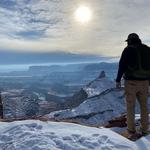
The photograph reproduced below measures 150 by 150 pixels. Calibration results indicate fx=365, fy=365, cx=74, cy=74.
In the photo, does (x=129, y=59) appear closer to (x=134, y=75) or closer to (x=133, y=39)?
(x=134, y=75)

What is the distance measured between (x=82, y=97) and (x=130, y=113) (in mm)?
171604

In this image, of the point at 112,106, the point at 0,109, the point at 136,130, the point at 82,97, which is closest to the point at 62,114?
the point at 112,106

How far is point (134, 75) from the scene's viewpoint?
43.0 ft

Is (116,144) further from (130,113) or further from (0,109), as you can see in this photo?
(0,109)

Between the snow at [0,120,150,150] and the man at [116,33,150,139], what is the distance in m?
1.03

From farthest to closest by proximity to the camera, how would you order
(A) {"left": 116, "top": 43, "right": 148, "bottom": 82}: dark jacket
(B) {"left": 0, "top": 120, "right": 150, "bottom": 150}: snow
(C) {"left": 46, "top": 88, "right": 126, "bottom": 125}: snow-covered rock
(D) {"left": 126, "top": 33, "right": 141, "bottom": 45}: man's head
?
1. (C) {"left": 46, "top": 88, "right": 126, "bottom": 125}: snow-covered rock
2. (D) {"left": 126, "top": 33, "right": 141, "bottom": 45}: man's head
3. (A) {"left": 116, "top": 43, "right": 148, "bottom": 82}: dark jacket
4. (B) {"left": 0, "top": 120, "right": 150, "bottom": 150}: snow

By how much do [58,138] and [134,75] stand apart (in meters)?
3.74

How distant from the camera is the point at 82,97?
606ft

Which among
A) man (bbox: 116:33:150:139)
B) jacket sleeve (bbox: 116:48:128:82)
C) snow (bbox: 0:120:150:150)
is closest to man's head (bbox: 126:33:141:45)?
man (bbox: 116:33:150:139)

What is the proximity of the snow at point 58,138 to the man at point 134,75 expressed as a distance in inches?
40.4

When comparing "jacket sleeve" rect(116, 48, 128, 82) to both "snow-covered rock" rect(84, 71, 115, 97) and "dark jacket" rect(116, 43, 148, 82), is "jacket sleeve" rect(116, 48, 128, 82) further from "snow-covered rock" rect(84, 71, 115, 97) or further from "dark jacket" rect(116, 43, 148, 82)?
"snow-covered rock" rect(84, 71, 115, 97)

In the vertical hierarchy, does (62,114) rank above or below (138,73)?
below

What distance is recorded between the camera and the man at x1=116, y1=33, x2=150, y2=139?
12984 mm

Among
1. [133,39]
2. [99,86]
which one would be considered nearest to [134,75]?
[133,39]
